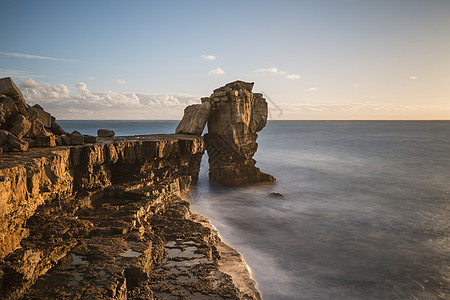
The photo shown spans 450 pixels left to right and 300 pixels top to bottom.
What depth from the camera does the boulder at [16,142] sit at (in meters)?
6.53

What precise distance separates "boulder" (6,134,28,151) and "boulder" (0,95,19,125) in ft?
1.41

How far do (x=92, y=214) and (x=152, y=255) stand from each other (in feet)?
6.87

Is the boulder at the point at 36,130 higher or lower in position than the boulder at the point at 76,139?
higher

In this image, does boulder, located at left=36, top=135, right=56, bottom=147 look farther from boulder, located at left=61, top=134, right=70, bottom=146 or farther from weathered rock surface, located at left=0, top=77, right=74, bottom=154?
boulder, located at left=61, top=134, right=70, bottom=146

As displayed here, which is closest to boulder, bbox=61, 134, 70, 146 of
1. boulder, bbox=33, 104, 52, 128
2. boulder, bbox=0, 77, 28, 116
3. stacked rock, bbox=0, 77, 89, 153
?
stacked rock, bbox=0, 77, 89, 153

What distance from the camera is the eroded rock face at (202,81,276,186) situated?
16297mm

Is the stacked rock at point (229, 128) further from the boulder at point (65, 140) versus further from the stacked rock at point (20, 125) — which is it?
the stacked rock at point (20, 125)

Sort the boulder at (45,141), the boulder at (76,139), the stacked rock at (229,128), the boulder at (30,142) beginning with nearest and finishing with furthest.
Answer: the boulder at (30,142) → the boulder at (45,141) → the boulder at (76,139) → the stacked rock at (229,128)

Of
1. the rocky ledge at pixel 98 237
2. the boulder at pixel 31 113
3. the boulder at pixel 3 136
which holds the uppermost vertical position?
the boulder at pixel 31 113

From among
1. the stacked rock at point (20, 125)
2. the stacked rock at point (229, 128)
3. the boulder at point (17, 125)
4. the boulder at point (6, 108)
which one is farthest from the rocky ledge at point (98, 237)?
the stacked rock at point (229, 128)

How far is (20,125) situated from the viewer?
6828 millimetres

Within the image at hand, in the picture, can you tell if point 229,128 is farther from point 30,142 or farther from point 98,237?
point 98,237

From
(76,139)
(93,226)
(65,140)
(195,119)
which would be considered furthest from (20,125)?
(195,119)

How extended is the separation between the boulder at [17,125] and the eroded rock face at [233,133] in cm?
1059
